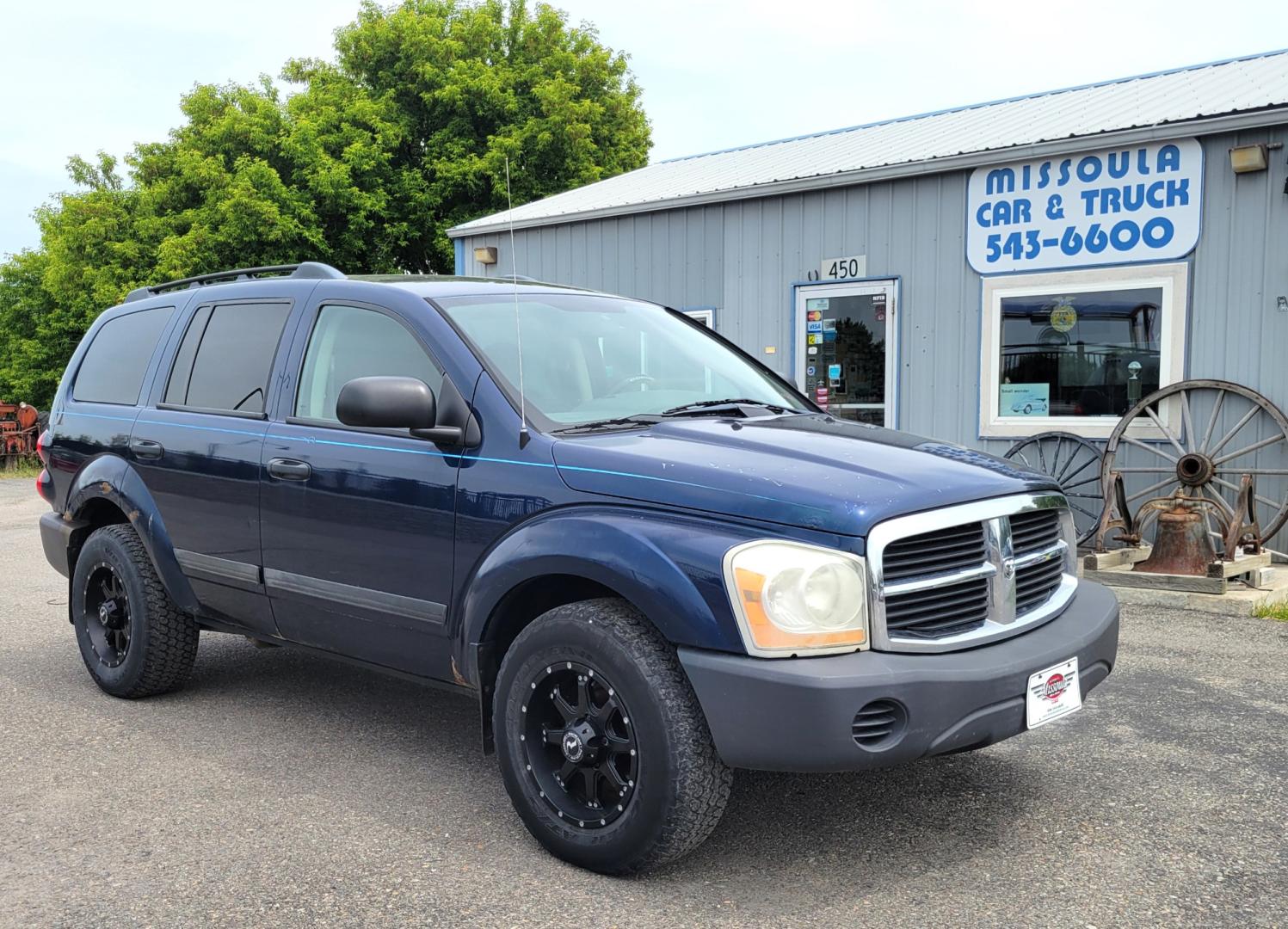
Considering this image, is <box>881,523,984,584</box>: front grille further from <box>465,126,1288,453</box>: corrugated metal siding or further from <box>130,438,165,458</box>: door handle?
<box>465,126,1288,453</box>: corrugated metal siding

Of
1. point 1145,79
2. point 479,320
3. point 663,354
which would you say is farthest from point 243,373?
point 1145,79

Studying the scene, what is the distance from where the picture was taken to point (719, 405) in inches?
156

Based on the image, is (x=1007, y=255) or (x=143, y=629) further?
(x=1007, y=255)

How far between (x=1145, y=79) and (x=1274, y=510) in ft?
17.6

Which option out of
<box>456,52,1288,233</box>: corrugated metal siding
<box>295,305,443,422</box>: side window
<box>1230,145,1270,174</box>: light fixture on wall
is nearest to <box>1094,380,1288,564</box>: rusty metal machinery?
<box>1230,145,1270,174</box>: light fixture on wall

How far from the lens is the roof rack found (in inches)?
175

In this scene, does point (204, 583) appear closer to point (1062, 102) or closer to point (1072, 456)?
point (1072, 456)

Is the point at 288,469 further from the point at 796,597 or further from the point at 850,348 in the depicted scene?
the point at 850,348

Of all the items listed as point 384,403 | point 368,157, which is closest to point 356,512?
point 384,403

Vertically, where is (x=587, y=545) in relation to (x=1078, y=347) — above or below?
below

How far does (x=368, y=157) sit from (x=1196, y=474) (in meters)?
22.9

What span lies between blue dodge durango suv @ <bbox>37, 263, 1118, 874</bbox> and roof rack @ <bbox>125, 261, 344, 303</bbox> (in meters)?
0.05

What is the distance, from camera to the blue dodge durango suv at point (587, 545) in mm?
2891

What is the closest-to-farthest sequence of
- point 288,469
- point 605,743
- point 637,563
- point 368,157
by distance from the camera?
point 637,563, point 605,743, point 288,469, point 368,157
